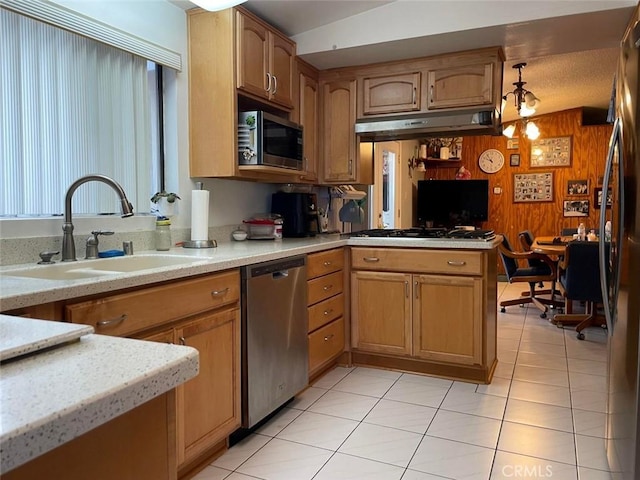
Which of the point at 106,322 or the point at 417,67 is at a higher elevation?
the point at 417,67

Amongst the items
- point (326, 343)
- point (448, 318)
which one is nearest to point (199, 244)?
point (326, 343)

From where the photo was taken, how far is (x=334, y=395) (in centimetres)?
281

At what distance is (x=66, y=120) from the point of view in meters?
2.19

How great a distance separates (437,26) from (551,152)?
16.0ft

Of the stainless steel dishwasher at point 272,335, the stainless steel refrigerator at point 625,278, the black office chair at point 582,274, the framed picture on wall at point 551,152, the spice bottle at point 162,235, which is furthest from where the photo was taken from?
the framed picture on wall at point 551,152

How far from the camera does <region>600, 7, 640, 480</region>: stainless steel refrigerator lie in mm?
1493

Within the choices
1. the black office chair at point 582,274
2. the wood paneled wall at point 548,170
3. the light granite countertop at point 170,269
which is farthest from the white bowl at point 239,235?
the wood paneled wall at point 548,170

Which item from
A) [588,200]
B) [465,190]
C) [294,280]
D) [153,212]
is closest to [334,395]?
[294,280]

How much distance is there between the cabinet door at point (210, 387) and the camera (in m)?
1.86

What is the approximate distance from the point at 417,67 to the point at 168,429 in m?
3.18

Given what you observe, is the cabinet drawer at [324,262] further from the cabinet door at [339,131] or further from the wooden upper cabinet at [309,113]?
the cabinet door at [339,131]

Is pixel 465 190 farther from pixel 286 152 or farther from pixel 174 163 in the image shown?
pixel 174 163

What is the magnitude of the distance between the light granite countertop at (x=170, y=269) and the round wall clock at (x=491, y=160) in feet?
14.5

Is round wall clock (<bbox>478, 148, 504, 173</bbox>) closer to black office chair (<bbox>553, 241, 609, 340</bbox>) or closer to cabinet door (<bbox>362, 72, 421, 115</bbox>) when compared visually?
black office chair (<bbox>553, 241, 609, 340</bbox>)
